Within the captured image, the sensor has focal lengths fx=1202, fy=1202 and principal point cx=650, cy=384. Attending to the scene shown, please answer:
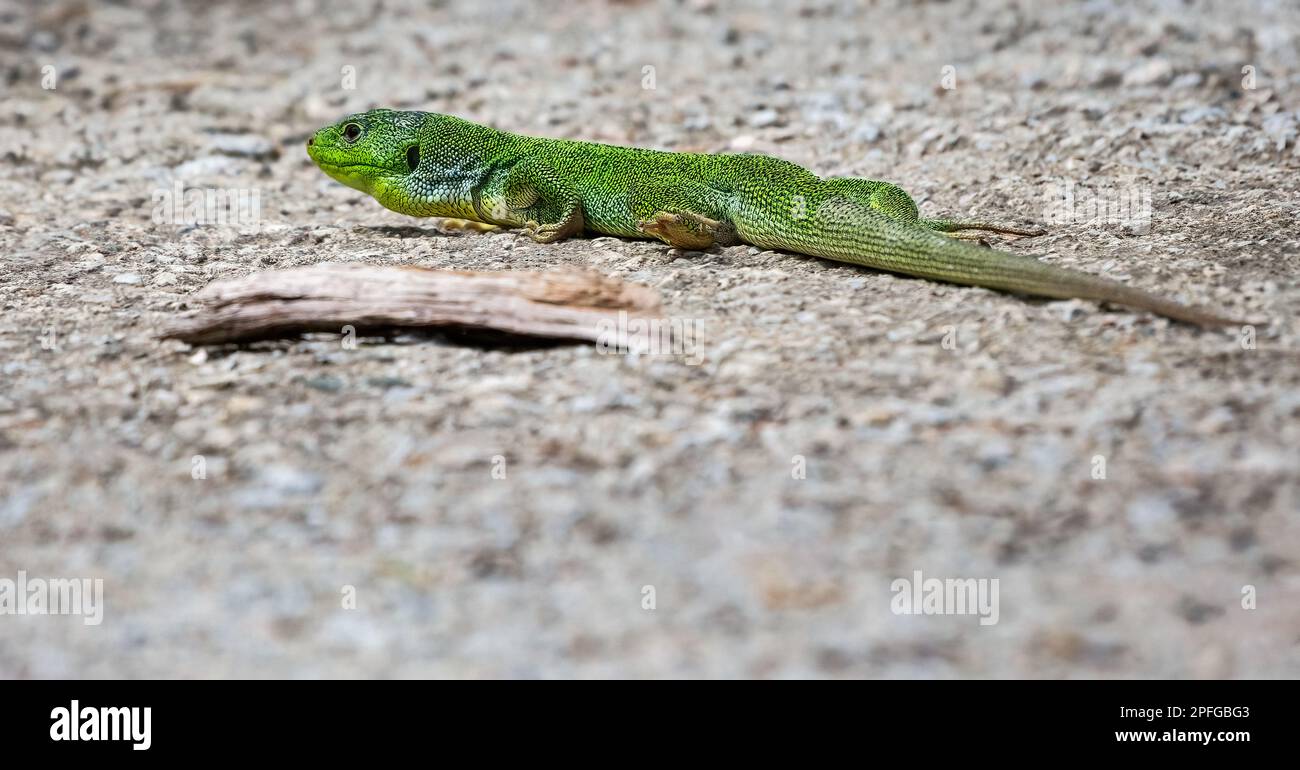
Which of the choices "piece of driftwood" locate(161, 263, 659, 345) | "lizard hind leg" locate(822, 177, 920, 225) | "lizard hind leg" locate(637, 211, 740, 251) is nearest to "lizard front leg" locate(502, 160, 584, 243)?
"lizard hind leg" locate(637, 211, 740, 251)

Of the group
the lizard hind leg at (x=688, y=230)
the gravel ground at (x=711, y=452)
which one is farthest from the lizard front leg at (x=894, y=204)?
the lizard hind leg at (x=688, y=230)

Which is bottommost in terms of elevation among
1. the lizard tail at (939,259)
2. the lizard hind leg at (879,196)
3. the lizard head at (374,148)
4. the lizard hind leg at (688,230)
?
the lizard tail at (939,259)

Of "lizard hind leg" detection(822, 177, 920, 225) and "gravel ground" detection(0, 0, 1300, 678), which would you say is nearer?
"gravel ground" detection(0, 0, 1300, 678)

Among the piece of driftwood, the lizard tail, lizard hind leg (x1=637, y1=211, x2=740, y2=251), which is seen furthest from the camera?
lizard hind leg (x1=637, y1=211, x2=740, y2=251)

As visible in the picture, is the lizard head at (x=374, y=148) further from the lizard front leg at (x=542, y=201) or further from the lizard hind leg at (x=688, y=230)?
the lizard hind leg at (x=688, y=230)

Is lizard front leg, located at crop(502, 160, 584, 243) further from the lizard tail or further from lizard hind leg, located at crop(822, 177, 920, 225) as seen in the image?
lizard hind leg, located at crop(822, 177, 920, 225)

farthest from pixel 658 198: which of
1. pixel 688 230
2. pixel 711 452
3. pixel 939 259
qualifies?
pixel 711 452

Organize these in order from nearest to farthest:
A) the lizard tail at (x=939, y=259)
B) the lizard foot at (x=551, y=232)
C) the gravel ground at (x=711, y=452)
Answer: the gravel ground at (x=711, y=452) → the lizard tail at (x=939, y=259) → the lizard foot at (x=551, y=232)

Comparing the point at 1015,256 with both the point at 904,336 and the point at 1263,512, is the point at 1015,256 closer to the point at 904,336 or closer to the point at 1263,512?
the point at 904,336
